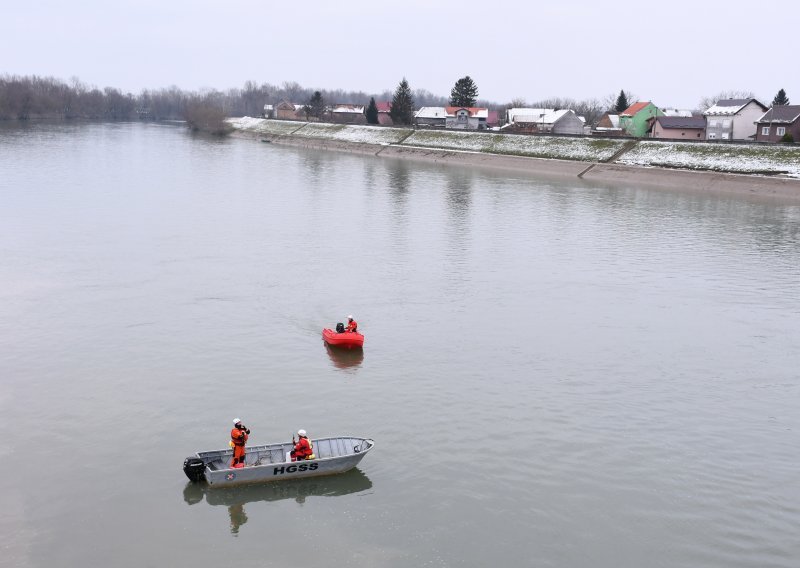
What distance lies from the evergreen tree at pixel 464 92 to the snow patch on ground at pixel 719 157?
2806 inches

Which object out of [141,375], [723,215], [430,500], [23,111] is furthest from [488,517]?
[23,111]

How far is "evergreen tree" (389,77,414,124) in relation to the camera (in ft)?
481

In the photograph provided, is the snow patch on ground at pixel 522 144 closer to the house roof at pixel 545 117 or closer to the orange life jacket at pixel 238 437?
the house roof at pixel 545 117

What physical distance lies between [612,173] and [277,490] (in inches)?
2994

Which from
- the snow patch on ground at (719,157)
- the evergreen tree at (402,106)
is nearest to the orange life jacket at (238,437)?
the snow patch on ground at (719,157)

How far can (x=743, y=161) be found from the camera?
80.9 meters

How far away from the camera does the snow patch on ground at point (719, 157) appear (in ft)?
256

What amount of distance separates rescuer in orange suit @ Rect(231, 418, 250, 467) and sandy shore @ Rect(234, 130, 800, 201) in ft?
224

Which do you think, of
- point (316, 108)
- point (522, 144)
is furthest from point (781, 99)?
point (316, 108)

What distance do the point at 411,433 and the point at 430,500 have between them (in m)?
3.52

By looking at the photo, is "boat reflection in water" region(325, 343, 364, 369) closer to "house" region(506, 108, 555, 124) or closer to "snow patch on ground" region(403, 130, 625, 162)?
"snow patch on ground" region(403, 130, 625, 162)

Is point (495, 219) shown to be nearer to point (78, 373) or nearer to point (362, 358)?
point (362, 358)

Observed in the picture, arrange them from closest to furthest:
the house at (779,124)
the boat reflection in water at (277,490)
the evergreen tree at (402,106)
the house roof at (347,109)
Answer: the boat reflection in water at (277,490) < the house at (779,124) < the evergreen tree at (402,106) < the house roof at (347,109)

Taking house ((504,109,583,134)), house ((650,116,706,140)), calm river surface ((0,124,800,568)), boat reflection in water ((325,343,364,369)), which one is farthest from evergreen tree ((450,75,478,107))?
boat reflection in water ((325,343,364,369))
